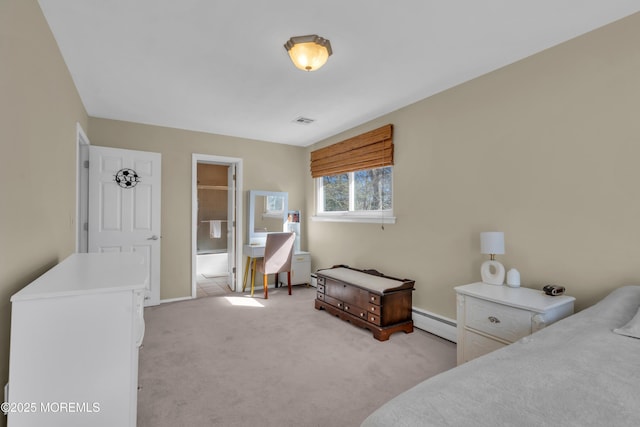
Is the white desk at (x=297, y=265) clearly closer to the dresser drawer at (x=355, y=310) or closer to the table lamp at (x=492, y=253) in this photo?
the dresser drawer at (x=355, y=310)

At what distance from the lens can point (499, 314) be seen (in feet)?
6.59

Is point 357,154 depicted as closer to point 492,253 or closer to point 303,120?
point 303,120

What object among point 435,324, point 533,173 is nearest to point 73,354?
point 435,324

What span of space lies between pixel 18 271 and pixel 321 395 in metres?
1.80

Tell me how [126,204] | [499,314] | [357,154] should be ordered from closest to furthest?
[499,314], [126,204], [357,154]

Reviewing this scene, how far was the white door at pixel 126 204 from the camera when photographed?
11.9 feet

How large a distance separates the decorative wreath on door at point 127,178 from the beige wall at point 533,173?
321 cm

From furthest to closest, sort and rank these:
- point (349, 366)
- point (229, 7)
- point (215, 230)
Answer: point (215, 230) → point (349, 366) → point (229, 7)

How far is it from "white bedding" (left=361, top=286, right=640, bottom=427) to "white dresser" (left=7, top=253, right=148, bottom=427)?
1.08 metres

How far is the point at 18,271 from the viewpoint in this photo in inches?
57.1

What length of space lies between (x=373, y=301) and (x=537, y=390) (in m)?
2.08

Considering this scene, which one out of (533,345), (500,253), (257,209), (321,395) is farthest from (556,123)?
(257,209)

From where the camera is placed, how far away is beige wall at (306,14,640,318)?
1889 mm

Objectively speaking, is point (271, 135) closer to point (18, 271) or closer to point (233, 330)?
point (233, 330)
